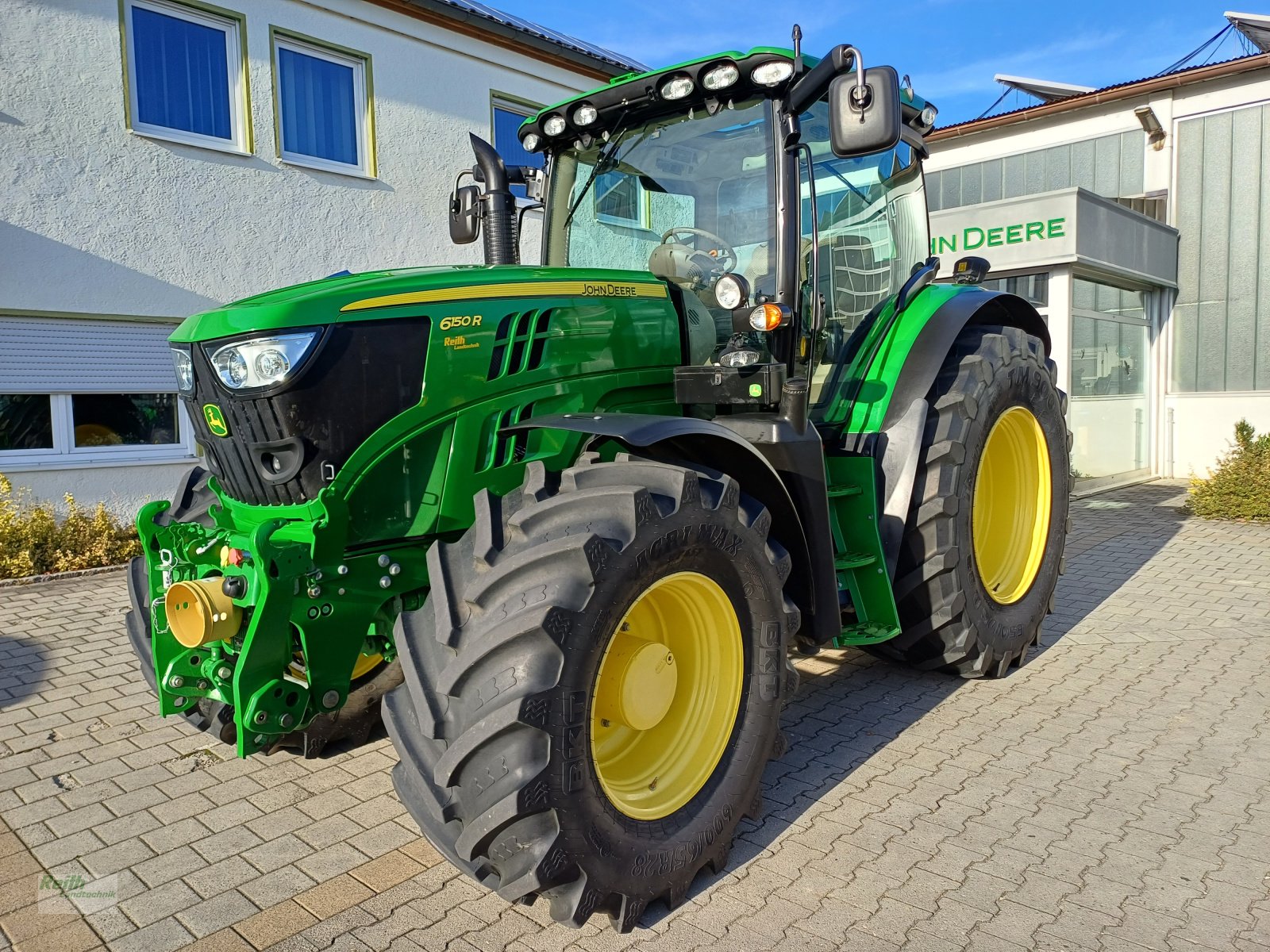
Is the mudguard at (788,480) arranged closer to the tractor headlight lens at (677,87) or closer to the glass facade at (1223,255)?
the tractor headlight lens at (677,87)

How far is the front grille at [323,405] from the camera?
2750mm

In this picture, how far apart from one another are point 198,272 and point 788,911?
716 cm

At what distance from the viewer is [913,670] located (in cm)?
463

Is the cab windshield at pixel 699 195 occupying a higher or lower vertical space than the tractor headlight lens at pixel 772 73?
lower

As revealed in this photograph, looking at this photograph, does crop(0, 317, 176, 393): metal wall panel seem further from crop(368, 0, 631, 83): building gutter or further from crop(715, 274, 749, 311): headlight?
crop(715, 274, 749, 311): headlight

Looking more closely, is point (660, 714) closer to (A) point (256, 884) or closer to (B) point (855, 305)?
(A) point (256, 884)

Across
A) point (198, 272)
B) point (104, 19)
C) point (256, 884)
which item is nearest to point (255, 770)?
point (256, 884)

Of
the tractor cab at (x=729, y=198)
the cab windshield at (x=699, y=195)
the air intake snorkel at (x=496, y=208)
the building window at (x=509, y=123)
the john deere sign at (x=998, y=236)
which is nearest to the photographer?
the tractor cab at (x=729, y=198)

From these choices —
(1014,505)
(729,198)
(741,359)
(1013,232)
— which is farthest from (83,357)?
(1013,232)

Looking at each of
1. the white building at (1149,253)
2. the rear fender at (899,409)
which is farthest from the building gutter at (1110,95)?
the rear fender at (899,409)

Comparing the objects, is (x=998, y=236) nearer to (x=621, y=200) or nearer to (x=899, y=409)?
(x=899, y=409)

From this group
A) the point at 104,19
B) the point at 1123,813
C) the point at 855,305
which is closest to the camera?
the point at 1123,813

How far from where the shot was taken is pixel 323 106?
872 cm

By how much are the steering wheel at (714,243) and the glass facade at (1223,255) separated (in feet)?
32.8
